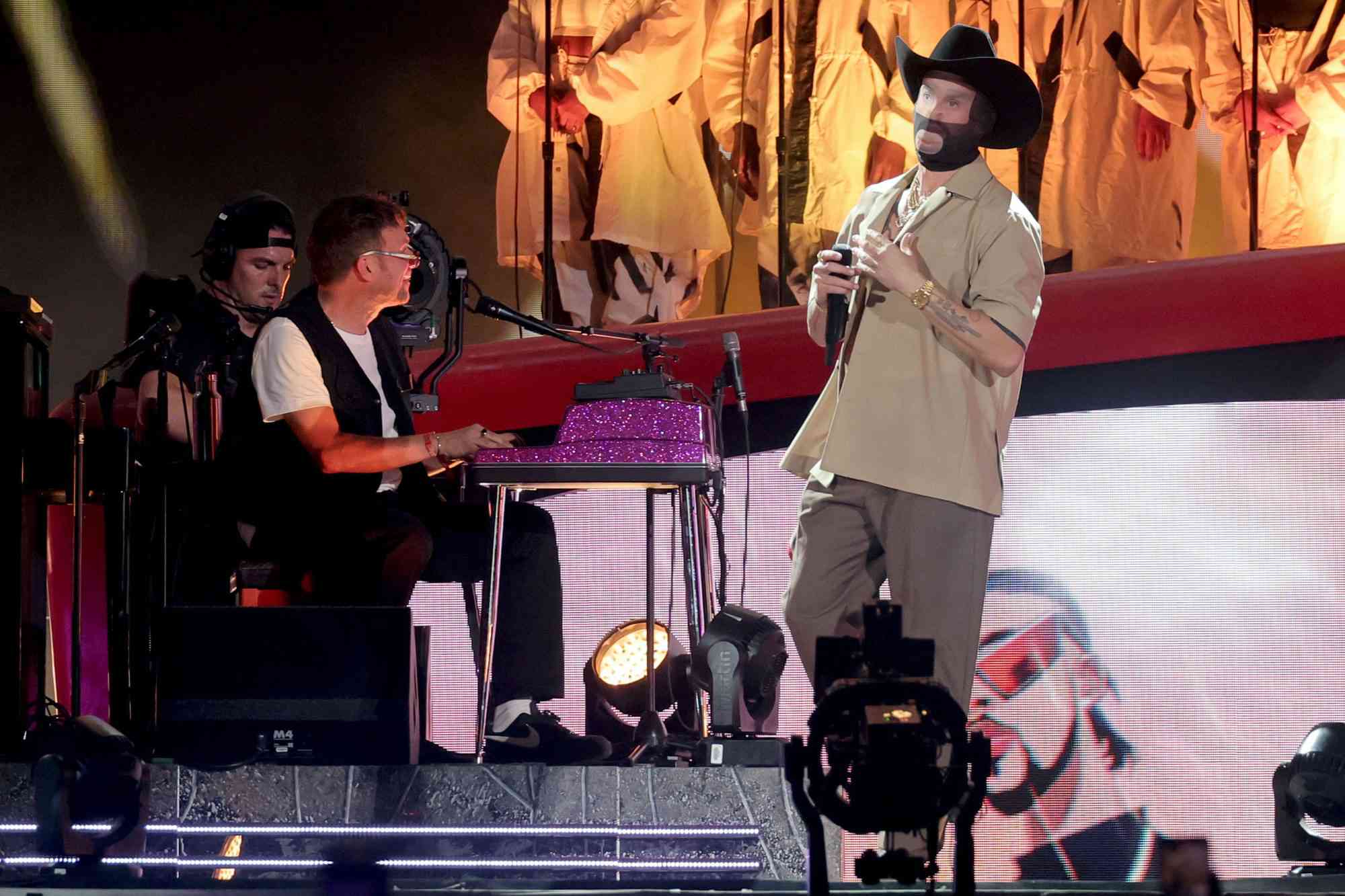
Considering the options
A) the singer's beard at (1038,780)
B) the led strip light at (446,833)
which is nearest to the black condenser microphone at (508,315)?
the led strip light at (446,833)

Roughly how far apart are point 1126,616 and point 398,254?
1918 millimetres

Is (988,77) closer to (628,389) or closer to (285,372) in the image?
(628,389)

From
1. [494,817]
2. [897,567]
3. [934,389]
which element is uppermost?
[934,389]

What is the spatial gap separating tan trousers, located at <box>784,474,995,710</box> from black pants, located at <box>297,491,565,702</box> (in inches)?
26.3

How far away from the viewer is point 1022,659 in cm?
384

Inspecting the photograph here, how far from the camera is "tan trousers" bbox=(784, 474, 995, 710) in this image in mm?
2541

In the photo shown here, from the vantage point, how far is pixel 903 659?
5.37ft

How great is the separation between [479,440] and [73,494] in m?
0.71

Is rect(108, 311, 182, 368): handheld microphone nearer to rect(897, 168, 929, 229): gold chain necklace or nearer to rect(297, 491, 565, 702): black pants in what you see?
rect(297, 491, 565, 702): black pants

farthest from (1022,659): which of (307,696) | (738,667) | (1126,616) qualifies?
(307,696)

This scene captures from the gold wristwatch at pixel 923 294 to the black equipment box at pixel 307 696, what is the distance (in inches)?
39.2

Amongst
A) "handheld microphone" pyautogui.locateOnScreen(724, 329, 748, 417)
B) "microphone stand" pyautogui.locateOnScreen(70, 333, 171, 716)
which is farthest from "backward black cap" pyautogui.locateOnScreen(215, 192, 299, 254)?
"handheld microphone" pyautogui.locateOnScreen(724, 329, 748, 417)

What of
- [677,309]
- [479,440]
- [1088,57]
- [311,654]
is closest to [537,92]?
[677,309]

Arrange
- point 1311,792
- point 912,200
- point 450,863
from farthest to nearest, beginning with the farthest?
point 912,200 < point 1311,792 < point 450,863
